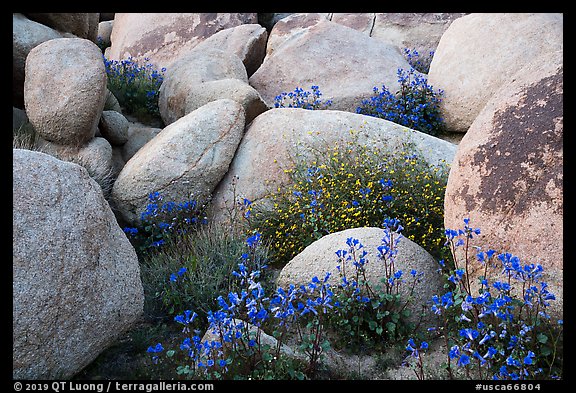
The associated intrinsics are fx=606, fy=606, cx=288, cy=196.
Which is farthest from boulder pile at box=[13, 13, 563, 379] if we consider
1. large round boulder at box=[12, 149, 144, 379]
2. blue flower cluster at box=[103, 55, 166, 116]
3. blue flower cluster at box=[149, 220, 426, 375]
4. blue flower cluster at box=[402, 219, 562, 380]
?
blue flower cluster at box=[149, 220, 426, 375]

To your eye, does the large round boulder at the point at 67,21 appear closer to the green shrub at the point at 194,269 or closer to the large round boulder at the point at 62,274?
the green shrub at the point at 194,269

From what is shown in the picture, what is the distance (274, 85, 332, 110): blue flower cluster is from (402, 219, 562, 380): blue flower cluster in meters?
4.26

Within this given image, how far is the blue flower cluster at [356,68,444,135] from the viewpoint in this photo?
7.98 meters

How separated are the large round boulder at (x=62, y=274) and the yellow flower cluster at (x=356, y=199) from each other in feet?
6.20

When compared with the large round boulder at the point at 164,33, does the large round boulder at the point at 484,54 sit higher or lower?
higher

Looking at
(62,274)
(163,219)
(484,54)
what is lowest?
(163,219)

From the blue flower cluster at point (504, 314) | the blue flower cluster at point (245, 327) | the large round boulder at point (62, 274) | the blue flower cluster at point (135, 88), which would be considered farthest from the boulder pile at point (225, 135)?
the blue flower cluster at point (245, 327)

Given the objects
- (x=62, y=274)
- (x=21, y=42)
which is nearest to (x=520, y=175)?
(x=62, y=274)

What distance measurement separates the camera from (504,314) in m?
3.60

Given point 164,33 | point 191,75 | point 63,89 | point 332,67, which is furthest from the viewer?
point 164,33

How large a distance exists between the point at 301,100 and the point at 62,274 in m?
5.23

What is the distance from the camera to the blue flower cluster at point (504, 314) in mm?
3570

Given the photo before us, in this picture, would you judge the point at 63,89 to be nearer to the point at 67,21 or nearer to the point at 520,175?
the point at 67,21

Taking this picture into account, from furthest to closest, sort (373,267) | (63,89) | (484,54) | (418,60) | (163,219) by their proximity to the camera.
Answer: (418,60)
(484,54)
(63,89)
(163,219)
(373,267)
